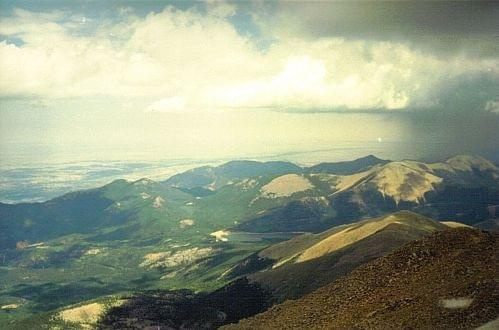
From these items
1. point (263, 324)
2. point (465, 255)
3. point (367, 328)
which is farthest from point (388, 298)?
point (263, 324)

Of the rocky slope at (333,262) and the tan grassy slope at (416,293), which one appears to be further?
the rocky slope at (333,262)

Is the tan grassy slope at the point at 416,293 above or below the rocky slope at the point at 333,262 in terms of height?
above

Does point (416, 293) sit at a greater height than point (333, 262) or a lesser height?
greater

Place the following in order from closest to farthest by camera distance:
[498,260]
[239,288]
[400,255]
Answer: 1. [498,260]
2. [400,255]
3. [239,288]

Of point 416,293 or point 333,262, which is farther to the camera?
point 333,262

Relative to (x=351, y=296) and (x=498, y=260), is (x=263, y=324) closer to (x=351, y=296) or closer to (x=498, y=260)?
(x=351, y=296)

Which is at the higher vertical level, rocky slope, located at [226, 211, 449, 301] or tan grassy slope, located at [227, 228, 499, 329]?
tan grassy slope, located at [227, 228, 499, 329]

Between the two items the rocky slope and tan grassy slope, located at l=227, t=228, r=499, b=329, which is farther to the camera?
the rocky slope

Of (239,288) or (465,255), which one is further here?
(239,288)
